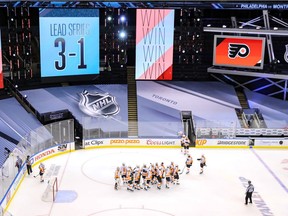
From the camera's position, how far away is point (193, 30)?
3341cm

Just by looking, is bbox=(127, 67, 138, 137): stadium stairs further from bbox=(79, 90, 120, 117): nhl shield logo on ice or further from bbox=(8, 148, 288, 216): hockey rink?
bbox=(8, 148, 288, 216): hockey rink

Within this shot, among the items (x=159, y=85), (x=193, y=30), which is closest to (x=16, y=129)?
(x=159, y=85)

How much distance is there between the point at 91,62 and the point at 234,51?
9.73 meters

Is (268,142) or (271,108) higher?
(271,108)

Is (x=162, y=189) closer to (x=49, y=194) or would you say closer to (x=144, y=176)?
(x=144, y=176)

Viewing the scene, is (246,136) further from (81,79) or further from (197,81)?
(81,79)

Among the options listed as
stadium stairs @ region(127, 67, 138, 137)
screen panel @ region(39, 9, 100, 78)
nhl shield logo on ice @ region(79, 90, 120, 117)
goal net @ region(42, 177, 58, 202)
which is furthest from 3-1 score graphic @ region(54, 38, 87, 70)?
goal net @ region(42, 177, 58, 202)

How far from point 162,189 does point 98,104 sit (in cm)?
1117

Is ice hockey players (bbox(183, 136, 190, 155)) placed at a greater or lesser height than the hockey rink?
greater

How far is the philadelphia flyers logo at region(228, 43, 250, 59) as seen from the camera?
3145cm

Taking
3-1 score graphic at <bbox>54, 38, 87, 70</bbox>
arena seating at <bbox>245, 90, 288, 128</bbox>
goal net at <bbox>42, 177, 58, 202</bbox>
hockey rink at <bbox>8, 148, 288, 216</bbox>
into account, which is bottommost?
hockey rink at <bbox>8, 148, 288, 216</bbox>

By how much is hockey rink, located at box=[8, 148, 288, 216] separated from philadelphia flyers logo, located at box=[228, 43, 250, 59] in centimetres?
738

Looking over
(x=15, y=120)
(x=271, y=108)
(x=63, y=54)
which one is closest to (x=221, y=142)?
(x=271, y=108)

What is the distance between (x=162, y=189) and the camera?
21.7 m
